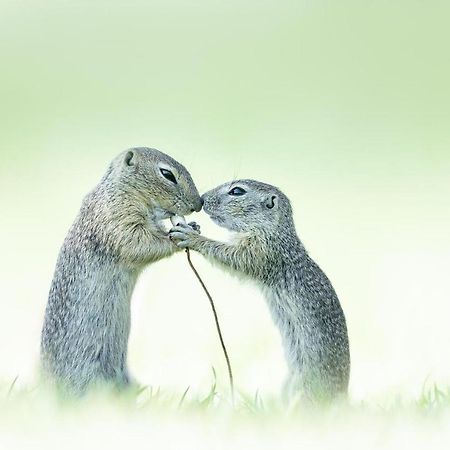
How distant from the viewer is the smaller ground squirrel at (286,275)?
15.5 feet

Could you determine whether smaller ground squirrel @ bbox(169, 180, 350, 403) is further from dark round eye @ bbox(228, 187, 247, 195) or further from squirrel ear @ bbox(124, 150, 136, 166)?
squirrel ear @ bbox(124, 150, 136, 166)

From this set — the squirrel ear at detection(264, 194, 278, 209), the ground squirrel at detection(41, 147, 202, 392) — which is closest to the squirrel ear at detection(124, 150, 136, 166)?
the ground squirrel at detection(41, 147, 202, 392)

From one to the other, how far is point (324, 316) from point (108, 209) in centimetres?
124

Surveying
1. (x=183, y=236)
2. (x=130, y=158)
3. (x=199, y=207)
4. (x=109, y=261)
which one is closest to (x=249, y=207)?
(x=199, y=207)

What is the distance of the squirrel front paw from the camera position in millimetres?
4797

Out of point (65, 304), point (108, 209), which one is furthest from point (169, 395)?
point (108, 209)

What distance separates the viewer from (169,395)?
186 inches

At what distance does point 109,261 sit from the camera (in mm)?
4715

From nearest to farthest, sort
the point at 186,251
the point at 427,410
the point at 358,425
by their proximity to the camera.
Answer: the point at 358,425
the point at 427,410
the point at 186,251

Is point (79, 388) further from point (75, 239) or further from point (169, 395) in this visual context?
point (75, 239)

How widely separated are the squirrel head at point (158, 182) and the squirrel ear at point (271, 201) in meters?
0.37

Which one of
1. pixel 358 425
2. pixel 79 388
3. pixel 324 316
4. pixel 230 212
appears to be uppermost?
pixel 230 212

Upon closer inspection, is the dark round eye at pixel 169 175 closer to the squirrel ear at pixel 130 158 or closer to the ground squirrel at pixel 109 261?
the ground squirrel at pixel 109 261

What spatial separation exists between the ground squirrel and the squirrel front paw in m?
0.04
